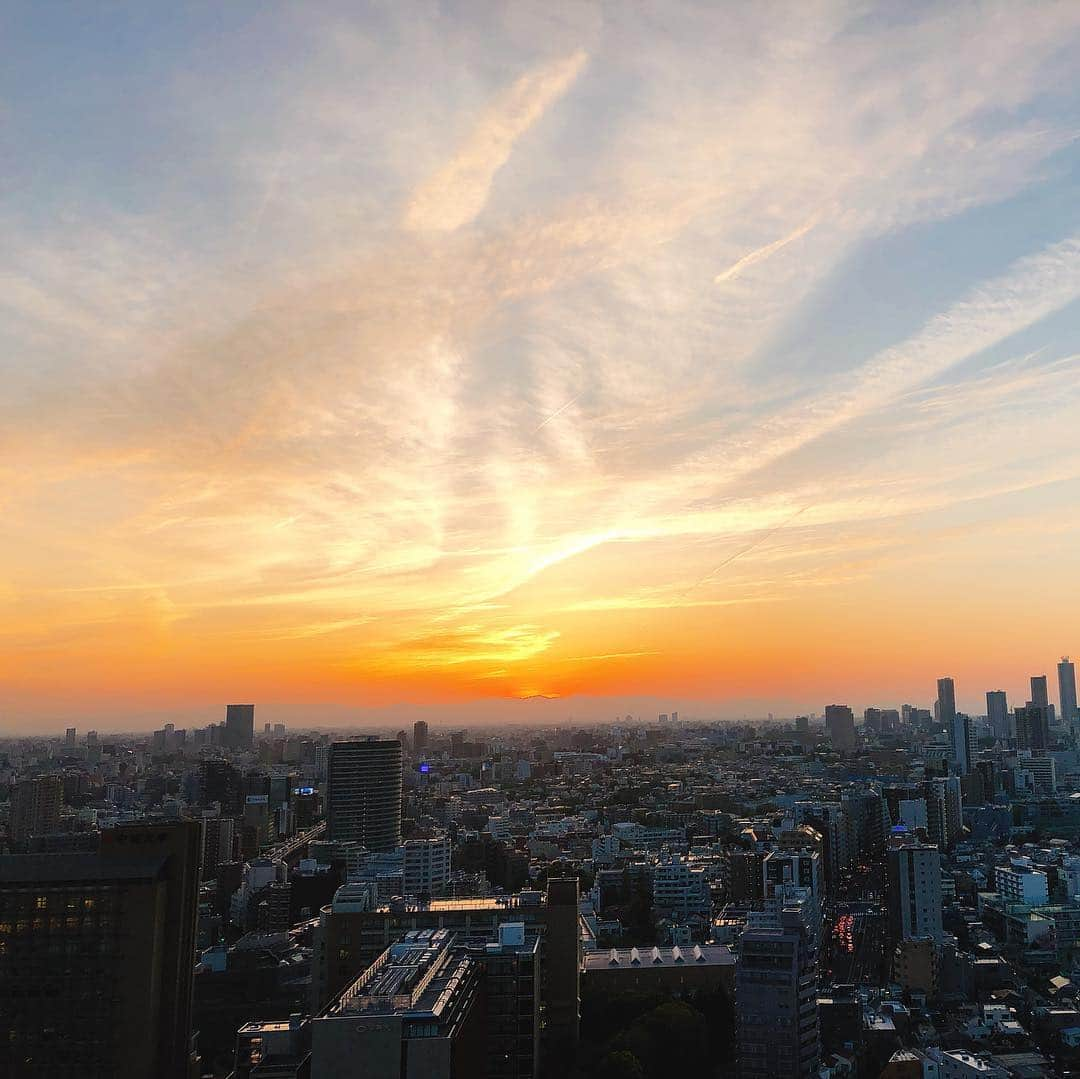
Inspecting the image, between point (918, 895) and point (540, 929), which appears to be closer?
point (540, 929)

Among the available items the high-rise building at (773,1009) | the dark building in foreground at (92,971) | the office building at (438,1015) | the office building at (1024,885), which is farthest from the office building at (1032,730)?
the dark building in foreground at (92,971)

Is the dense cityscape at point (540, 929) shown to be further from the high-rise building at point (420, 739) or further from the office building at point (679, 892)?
the high-rise building at point (420, 739)

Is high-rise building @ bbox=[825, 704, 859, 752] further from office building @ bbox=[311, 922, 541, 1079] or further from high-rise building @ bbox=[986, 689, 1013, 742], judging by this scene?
office building @ bbox=[311, 922, 541, 1079]

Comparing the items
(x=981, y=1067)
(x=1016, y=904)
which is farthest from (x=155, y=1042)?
(x=1016, y=904)

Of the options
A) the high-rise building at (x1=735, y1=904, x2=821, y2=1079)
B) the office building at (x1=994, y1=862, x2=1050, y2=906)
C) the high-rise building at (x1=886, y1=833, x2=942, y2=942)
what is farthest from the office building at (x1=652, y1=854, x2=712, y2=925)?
the high-rise building at (x1=735, y1=904, x2=821, y2=1079)

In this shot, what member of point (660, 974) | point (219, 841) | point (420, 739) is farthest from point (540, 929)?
point (420, 739)

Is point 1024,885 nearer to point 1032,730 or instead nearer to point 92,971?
point 92,971

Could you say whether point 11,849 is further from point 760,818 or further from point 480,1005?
point 760,818
